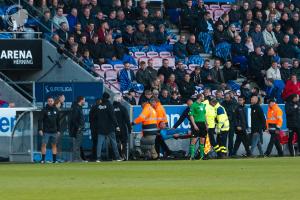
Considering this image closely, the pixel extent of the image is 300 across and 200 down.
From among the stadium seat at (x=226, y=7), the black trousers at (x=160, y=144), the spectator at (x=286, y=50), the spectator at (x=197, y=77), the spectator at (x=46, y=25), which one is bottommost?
the black trousers at (x=160, y=144)

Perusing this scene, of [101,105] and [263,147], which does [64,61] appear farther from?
[263,147]

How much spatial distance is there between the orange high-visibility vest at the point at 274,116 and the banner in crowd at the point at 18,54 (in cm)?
792

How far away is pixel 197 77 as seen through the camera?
133 feet

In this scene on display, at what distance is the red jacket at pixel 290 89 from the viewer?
40531 mm

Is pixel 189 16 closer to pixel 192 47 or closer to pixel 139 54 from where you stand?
pixel 192 47

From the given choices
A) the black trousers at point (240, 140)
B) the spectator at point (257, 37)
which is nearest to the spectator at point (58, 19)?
the black trousers at point (240, 140)

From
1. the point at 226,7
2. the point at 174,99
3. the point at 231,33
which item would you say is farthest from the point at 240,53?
the point at 174,99

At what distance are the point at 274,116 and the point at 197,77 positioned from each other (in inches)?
152

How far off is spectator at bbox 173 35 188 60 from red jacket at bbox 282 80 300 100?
3.89 m

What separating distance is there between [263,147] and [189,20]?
264 inches

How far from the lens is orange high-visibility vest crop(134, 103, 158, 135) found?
3531 centimetres

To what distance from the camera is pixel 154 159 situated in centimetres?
3550

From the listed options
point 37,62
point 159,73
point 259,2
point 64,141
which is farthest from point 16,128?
point 259,2

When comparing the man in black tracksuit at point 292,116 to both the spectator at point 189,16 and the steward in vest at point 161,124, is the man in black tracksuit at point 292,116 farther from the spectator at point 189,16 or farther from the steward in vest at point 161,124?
the spectator at point 189,16
